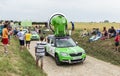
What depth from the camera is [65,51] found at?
16.8m

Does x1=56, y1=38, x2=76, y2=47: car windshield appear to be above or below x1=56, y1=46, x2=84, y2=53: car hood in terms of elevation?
above

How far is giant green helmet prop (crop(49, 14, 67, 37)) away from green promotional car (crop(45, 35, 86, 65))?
2.41 meters

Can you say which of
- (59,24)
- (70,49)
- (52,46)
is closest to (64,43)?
(52,46)

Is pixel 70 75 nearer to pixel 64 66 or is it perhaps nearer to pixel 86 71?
pixel 86 71

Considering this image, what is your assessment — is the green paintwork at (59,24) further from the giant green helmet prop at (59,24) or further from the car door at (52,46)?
the car door at (52,46)

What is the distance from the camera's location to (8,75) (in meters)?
11.4

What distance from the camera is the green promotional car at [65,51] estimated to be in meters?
16.6

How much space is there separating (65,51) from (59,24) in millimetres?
5191

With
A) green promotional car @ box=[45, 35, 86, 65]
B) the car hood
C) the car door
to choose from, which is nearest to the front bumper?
green promotional car @ box=[45, 35, 86, 65]

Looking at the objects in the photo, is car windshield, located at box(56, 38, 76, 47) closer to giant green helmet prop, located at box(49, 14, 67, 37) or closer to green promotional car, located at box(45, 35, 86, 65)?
green promotional car, located at box(45, 35, 86, 65)

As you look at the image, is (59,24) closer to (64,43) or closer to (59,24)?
(59,24)

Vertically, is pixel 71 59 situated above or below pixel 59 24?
below

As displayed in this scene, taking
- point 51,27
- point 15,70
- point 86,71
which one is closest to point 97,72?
point 86,71

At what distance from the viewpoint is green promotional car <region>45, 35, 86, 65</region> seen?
16.6 metres
